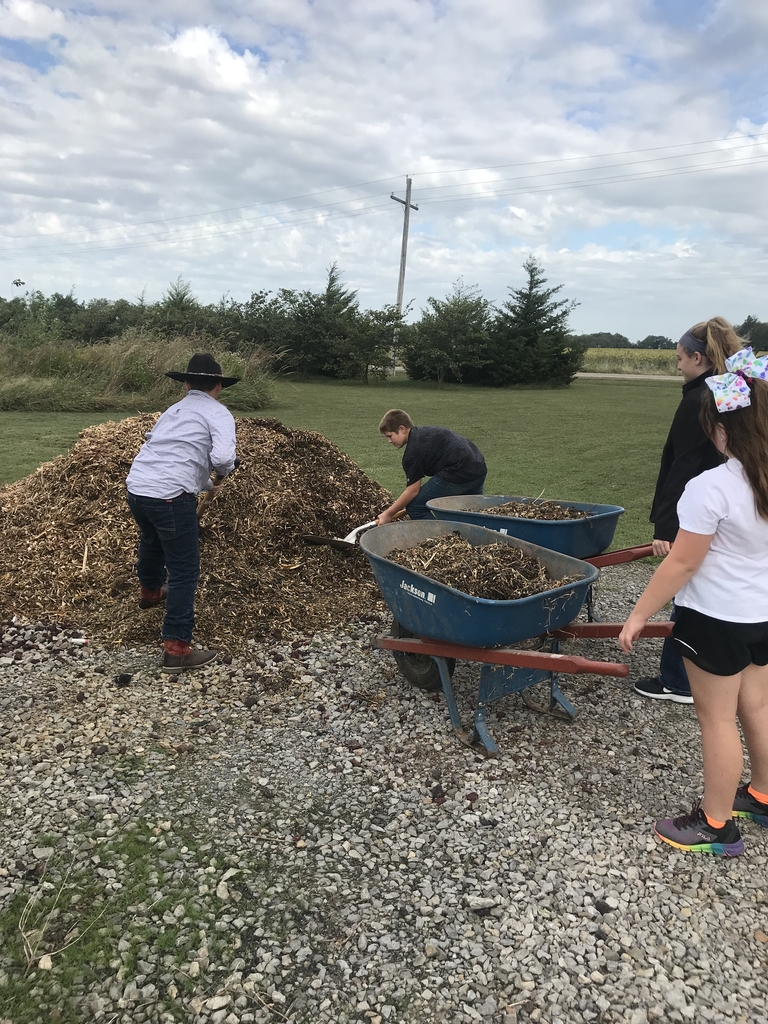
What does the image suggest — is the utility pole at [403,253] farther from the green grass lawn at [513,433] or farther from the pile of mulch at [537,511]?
the pile of mulch at [537,511]

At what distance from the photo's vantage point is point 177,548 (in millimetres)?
4254

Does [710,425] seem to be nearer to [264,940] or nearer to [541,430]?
[264,940]

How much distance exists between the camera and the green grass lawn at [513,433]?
1070 cm

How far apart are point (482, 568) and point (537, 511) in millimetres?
1413

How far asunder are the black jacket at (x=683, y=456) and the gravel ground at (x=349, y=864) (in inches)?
43.8

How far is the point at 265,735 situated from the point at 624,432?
15.8 metres

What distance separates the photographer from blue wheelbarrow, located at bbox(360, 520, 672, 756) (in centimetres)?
330

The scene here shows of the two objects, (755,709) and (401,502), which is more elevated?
(401,502)

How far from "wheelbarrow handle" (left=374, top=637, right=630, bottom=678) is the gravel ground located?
1.44ft

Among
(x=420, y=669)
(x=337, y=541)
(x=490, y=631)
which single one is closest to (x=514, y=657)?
(x=490, y=631)

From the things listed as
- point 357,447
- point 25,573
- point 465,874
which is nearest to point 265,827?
point 465,874

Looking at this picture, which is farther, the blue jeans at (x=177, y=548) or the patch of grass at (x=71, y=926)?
the blue jeans at (x=177, y=548)

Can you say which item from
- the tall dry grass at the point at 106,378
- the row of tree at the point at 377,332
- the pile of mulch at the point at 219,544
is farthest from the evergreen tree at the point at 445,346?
the pile of mulch at the point at 219,544

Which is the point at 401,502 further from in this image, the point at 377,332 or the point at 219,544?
the point at 377,332
